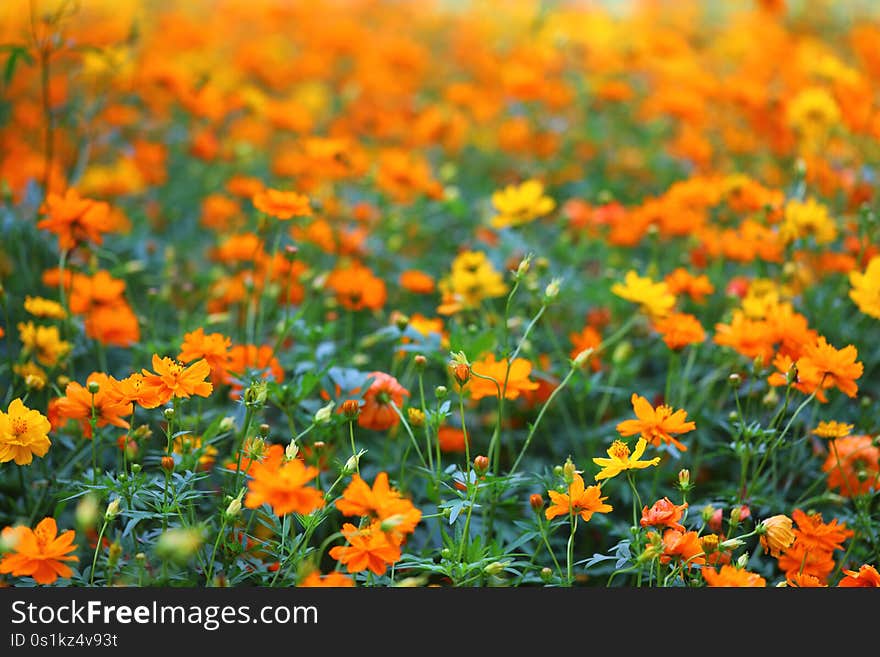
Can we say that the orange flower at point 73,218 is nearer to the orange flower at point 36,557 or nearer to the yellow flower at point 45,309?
the yellow flower at point 45,309

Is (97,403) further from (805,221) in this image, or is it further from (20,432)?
(805,221)

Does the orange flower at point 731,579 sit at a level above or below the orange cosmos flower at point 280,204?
A: below

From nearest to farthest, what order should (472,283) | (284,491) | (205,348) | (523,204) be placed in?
(284,491)
(205,348)
(472,283)
(523,204)

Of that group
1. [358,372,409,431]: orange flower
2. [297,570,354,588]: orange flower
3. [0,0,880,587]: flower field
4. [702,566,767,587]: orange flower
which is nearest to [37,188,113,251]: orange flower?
[0,0,880,587]: flower field

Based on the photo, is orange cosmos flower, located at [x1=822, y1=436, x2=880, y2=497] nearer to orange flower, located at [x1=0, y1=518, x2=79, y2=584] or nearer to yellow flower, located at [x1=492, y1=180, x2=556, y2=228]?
yellow flower, located at [x1=492, y1=180, x2=556, y2=228]

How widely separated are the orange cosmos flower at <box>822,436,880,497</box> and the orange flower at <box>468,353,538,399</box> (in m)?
0.55

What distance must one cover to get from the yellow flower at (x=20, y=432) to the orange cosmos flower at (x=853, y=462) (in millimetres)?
1273

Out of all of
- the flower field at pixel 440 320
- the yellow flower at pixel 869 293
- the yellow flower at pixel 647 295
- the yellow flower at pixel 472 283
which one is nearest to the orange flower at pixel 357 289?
the flower field at pixel 440 320

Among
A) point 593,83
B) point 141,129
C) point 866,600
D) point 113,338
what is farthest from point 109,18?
point 866,600

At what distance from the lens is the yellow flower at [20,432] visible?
1.31 metres

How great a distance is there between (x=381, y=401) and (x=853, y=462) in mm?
828

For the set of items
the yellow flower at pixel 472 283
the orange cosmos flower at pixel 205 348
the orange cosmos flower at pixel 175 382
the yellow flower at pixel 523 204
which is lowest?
the orange cosmos flower at pixel 175 382

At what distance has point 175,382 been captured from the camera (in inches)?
52.1

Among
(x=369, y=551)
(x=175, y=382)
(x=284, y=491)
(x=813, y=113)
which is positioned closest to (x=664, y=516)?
(x=369, y=551)
